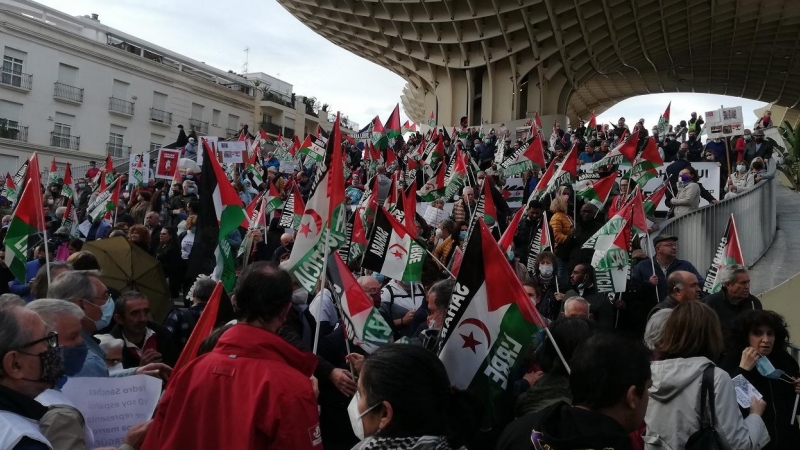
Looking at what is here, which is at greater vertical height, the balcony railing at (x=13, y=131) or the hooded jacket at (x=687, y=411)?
the balcony railing at (x=13, y=131)

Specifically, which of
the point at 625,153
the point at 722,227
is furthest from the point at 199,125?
the point at 722,227

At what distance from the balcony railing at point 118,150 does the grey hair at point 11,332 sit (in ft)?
130

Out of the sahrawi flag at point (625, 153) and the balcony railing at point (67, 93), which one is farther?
the balcony railing at point (67, 93)

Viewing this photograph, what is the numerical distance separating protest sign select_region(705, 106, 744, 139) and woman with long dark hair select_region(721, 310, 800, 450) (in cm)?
1458

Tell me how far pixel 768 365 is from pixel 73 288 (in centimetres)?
391

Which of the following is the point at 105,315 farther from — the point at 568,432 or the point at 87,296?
the point at 568,432

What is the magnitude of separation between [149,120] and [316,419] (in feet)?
137

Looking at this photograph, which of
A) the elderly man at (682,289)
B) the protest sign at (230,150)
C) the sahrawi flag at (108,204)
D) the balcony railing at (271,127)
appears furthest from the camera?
the balcony railing at (271,127)

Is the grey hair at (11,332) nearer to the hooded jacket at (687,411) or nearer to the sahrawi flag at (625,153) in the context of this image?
the hooded jacket at (687,411)

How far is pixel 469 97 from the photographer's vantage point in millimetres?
38656

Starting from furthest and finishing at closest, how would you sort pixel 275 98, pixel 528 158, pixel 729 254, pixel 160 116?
pixel 275 98 → pixel 160 116 → pixel 528 158 → pixel 729 254

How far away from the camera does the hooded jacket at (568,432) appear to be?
2.09 metres

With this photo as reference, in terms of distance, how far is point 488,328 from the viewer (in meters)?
3.44

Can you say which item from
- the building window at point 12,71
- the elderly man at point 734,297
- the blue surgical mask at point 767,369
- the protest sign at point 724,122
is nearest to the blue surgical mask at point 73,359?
the blue surgical mask at point 767,369
